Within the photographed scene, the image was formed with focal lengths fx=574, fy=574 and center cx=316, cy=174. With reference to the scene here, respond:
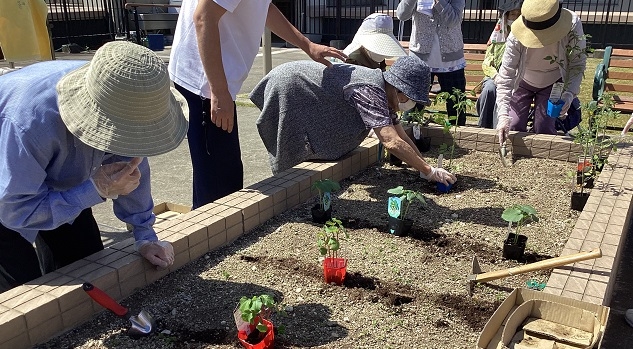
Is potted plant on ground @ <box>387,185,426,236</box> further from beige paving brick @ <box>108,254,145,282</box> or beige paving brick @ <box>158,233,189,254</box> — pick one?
beige paving brick @ <box>108,254,145,282</box>

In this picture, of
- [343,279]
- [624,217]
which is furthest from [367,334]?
[624,217]

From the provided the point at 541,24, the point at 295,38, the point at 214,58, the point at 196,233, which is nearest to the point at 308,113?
the point at 295,38

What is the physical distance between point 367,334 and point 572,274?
2.95 feet

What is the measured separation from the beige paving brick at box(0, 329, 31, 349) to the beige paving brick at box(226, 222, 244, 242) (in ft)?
3.61

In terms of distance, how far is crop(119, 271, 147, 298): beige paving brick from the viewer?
2404 mm

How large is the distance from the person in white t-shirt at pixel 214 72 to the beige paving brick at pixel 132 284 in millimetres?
894

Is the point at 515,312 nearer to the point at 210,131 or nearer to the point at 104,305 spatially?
the point at 104,305

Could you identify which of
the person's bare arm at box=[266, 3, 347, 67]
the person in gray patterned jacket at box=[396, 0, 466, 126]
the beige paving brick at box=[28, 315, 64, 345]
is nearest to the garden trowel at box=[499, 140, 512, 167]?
the person in gray patterned jacket at box=[396, 0, 466, 126]

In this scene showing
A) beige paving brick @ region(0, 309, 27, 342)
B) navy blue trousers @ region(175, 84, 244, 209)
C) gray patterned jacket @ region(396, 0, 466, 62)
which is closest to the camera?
beige paving brick @ region(0, 309, 27, 342)

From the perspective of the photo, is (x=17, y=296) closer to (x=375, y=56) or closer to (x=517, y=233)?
(x=517, y=233)

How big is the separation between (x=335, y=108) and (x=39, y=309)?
217 centimetres

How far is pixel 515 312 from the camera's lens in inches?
78.7

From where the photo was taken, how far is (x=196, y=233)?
2.74 m

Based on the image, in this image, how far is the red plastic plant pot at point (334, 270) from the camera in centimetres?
253
